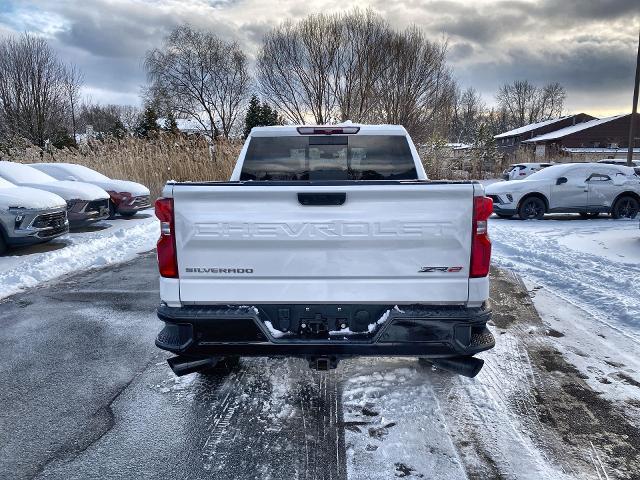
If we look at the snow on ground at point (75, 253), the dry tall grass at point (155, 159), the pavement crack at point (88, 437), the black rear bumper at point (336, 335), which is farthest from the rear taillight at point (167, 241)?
the dry tall grass at point (155, 159)

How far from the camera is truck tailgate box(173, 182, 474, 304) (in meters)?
2.72

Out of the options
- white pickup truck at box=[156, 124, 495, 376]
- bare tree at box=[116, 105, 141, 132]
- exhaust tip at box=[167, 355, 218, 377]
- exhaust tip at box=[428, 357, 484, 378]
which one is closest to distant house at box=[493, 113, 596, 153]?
bare tree at box=[116, 105, 141, 132]

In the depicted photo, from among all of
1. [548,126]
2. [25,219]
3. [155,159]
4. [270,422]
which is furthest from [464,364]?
[548,126]

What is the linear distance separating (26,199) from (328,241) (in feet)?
26.3

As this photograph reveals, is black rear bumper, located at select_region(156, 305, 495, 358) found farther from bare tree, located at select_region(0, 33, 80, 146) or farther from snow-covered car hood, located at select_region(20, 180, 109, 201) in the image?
bare tree, located at select_region(0, 33, 80, 146)

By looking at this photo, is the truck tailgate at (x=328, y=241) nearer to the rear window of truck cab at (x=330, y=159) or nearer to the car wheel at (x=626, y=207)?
the rear window of truck cab at (x=330, y=159)

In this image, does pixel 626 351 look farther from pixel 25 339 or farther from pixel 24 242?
pixel 24 242

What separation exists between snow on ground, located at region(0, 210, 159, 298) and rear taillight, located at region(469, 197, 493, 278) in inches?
248

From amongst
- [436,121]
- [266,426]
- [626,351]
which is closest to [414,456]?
[266,426]

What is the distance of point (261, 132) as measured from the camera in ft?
14.7

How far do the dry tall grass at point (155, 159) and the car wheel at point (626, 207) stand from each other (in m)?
12.8

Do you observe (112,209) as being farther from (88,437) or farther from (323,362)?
(323,362)

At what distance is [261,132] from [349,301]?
2314mm

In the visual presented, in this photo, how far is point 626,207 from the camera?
43.6 ft
